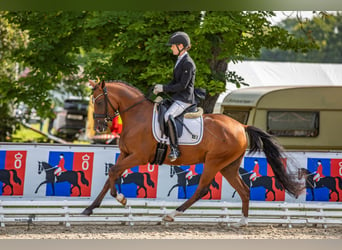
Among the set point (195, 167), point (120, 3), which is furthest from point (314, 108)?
point (120, 3)

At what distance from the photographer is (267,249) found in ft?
25.7

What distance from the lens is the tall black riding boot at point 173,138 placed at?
8.55 m

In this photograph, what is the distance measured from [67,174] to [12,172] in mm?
Answer: 762

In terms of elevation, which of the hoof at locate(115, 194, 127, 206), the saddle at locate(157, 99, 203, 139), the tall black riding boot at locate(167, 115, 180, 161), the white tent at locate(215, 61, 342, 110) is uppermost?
the white tent at locate(215, 61, 342, 110)

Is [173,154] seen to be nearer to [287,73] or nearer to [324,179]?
[324,179]

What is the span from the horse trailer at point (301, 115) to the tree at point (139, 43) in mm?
1040

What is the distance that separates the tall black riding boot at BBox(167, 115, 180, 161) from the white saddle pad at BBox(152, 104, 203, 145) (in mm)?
75

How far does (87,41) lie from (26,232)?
273 inches

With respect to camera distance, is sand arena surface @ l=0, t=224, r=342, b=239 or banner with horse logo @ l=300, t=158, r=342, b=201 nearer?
sand arena surface @ l=0, t=224, r=342, b=239

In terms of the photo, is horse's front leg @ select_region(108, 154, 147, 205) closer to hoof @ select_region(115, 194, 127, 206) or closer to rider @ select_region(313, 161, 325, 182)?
hoof @ select_region(115, 194, 127, 206)

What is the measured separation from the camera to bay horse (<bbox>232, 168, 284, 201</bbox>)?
33.0 feet

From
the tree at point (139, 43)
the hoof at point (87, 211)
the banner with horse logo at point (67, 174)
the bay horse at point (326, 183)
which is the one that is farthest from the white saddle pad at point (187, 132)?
the tree at point (139, 43)

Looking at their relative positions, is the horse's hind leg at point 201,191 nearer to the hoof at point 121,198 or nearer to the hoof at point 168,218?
the hoof at point 168,218

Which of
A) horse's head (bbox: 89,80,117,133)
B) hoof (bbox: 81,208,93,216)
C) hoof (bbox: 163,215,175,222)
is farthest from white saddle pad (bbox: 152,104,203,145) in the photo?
hoof (bbox: 81,208,93,216)
